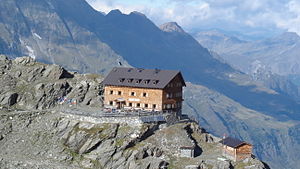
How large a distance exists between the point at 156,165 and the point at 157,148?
20.6 feet

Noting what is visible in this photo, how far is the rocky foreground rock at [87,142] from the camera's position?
111 m

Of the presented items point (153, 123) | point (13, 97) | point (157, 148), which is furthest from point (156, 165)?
point (13, 97)

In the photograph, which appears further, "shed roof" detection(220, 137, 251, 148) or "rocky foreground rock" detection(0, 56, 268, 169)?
"shed roof" detection(220, 137, 251, 148)

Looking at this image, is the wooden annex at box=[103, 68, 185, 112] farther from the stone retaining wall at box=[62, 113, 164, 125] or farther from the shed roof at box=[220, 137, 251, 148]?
the shed roof at box=[220, 137, 251, 148]

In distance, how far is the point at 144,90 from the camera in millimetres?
130500

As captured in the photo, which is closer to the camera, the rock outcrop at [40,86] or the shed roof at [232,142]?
the shed roof at [232,142]

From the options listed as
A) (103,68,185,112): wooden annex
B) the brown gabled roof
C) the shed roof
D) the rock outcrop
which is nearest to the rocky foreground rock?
the rock outcrop

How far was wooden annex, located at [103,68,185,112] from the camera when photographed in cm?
12962

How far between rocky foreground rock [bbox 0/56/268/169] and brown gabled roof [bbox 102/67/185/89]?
8.61 meters

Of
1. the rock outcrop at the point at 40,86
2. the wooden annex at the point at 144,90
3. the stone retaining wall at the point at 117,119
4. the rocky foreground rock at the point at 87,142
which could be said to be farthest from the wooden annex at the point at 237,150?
the rock outcrop at the point at 40,86

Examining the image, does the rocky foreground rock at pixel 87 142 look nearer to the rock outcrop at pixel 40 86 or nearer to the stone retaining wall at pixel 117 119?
the rock outcrop at pixel 40 86

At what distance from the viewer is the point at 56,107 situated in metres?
138

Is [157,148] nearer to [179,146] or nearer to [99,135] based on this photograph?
[179,146]

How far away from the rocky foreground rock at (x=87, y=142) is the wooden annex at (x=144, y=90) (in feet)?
22.9
